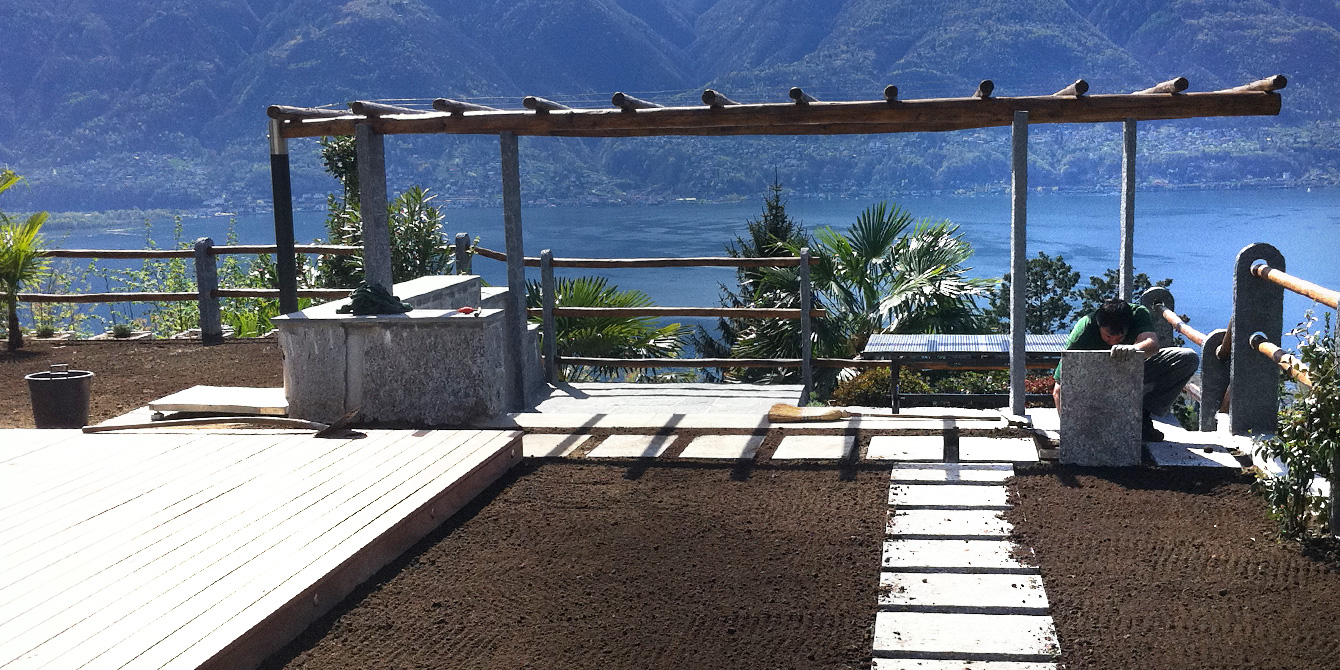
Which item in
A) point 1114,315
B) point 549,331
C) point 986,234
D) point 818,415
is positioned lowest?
point 986,234

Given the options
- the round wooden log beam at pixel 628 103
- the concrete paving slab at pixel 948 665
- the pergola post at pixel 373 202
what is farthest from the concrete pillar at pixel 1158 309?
the pergola post at pixel 373 202

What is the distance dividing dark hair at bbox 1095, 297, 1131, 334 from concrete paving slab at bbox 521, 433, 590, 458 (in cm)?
280

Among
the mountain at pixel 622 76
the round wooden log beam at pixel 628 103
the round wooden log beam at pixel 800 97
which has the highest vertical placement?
the mountain at pixel 622 76

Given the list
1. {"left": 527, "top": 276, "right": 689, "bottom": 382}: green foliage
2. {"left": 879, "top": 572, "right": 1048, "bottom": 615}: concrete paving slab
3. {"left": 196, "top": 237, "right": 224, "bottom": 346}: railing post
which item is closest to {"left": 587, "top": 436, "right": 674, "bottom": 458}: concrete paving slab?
{"left": 879, "top": 572, "right": 1048, "bottom": 615}: concrete paving slab

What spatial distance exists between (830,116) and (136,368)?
21.6 feet

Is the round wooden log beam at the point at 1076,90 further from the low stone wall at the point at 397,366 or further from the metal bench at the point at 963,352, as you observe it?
the low stone wall at the point at 397,366

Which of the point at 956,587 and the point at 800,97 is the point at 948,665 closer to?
the point at 956,587

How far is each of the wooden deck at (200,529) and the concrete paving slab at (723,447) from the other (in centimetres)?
95

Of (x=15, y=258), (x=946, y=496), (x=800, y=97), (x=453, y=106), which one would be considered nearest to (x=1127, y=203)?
(x=800, y=97)

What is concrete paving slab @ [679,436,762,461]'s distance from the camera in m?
5.89

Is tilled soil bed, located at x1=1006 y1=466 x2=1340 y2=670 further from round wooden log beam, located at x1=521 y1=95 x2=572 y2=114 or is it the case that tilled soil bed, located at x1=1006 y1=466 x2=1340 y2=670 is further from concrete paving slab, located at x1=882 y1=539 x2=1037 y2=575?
round wooden log beam, located at x1=521 y1=95 x2=572 y2=114

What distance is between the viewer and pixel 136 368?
9797mm

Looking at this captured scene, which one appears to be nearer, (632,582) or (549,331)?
(632,582)

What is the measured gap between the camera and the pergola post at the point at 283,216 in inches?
313
